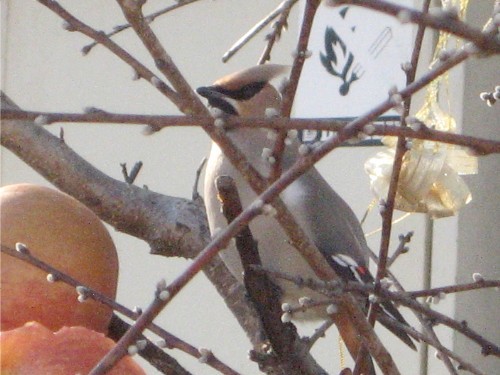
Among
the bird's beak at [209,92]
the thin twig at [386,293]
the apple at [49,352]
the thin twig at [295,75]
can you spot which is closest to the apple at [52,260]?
the apple at [49,352]

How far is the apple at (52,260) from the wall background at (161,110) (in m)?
1.49

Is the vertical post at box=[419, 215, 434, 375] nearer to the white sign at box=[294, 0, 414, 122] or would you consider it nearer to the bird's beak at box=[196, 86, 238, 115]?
the white sign at box=[294, 0, 414, 122]

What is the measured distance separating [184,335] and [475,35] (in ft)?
8.53

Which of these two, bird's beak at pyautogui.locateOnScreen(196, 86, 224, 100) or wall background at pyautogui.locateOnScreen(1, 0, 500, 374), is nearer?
bird's beak at pyautogui.locateOnScreen(196, 86, 224, 100)

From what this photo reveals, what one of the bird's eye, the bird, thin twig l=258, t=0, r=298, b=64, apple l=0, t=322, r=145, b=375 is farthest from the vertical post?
apple l=0, t=322, r=145, b=375

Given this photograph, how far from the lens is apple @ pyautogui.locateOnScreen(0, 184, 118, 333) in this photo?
3.45ft

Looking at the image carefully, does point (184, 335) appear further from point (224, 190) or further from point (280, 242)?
point (224, 190)

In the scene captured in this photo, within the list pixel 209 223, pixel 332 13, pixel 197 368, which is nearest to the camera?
pixel 209 223

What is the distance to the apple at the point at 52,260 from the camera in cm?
105

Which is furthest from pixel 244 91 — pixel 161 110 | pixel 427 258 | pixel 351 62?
pixel 161 110

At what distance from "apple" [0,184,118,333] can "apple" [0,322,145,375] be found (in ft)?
0.32

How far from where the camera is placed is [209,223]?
4.75ft

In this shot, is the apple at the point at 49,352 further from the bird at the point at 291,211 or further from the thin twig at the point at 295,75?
the bird at the point at 291,211

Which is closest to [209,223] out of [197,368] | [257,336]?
[257,336]
